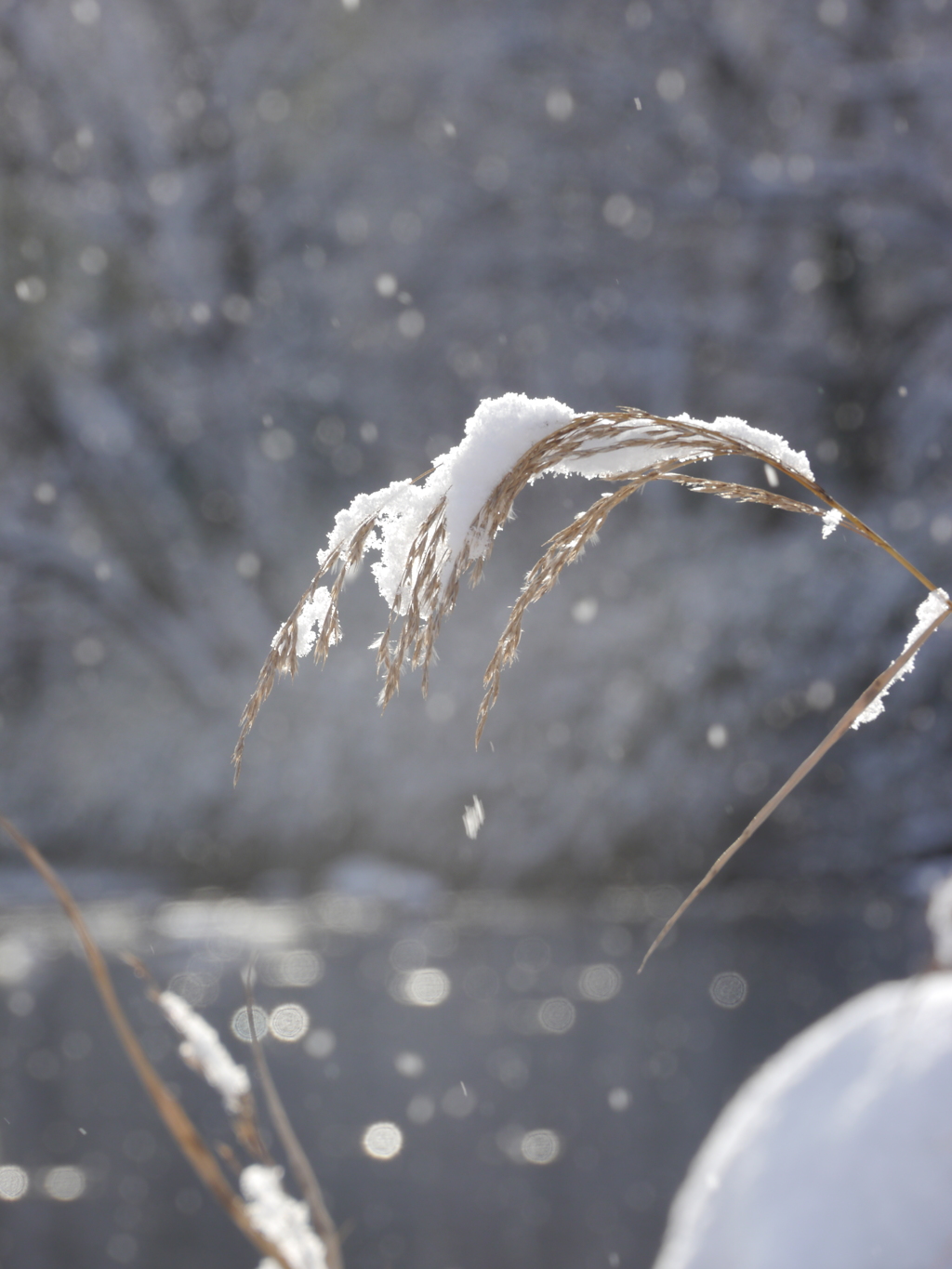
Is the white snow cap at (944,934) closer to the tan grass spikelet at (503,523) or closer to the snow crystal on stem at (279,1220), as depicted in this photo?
the tan grass spikelet at (503,523)

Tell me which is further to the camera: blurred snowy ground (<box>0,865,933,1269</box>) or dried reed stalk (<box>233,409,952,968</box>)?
blurred snowy ground (<box>0,865,933,1269</box>)

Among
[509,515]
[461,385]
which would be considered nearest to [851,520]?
[509,515]

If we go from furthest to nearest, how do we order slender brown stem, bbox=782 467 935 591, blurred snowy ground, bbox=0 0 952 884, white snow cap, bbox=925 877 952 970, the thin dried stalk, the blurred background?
blurred snowy ground, bbox=0 0 952 884 → the blurred background → white snow cap, bbox=925 877 952 970 → slender brown stem, bbox=782 467 935 591 → the thin dried stalk

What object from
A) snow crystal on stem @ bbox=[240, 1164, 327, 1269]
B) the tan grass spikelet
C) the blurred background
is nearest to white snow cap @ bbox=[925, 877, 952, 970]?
the tan grass spikelet

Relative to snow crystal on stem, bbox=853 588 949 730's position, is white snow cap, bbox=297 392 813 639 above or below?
above

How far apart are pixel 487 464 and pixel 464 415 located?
14.8 m

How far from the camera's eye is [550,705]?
537 inches

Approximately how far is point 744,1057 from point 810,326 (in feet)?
33.3

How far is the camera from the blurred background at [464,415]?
1310 cm

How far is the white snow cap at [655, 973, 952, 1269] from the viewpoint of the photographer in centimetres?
83

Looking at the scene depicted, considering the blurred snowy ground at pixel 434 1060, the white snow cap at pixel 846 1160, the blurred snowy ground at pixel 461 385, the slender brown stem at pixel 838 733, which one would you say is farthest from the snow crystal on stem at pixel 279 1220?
the blurred snowy ground at pixel 461 385

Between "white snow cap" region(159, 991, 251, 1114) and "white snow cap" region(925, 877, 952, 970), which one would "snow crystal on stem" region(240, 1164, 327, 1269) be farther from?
"white snow cap" region(925, 877, 952, 970)

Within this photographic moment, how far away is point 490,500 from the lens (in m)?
0.82

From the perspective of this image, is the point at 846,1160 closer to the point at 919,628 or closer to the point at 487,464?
the point at 919,628
